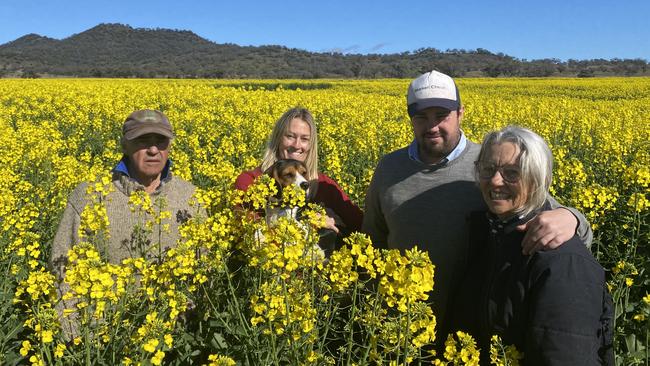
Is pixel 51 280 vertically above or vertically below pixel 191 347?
above

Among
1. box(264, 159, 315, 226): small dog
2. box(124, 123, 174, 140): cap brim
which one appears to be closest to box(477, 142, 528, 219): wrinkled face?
box(264, 159, 315, 226): small dog

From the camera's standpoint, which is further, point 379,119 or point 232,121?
point 379,119

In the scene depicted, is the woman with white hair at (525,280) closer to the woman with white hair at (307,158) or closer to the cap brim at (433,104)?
the cap brim at (433,104)

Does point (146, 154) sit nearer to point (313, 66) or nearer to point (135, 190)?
point (135, 190)

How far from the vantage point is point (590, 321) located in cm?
188

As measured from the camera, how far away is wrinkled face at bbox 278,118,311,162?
4098mm

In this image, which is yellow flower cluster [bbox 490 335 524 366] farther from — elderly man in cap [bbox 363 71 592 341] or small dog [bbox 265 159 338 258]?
small dog [bbox 265 159 338 258]

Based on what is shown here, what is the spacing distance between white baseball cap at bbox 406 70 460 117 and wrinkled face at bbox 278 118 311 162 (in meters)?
1.25

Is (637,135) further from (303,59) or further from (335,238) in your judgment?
(303,59)

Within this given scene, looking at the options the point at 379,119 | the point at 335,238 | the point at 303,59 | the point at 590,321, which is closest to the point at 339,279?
the point at 590,321

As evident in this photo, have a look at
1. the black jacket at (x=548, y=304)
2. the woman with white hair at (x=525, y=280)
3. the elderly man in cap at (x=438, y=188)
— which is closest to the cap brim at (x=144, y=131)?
the elderly man in cap at (x=438, y=188)

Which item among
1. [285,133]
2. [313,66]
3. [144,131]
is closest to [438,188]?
[285,133]

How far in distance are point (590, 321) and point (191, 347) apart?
79.0 inches

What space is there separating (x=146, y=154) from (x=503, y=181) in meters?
2.24
